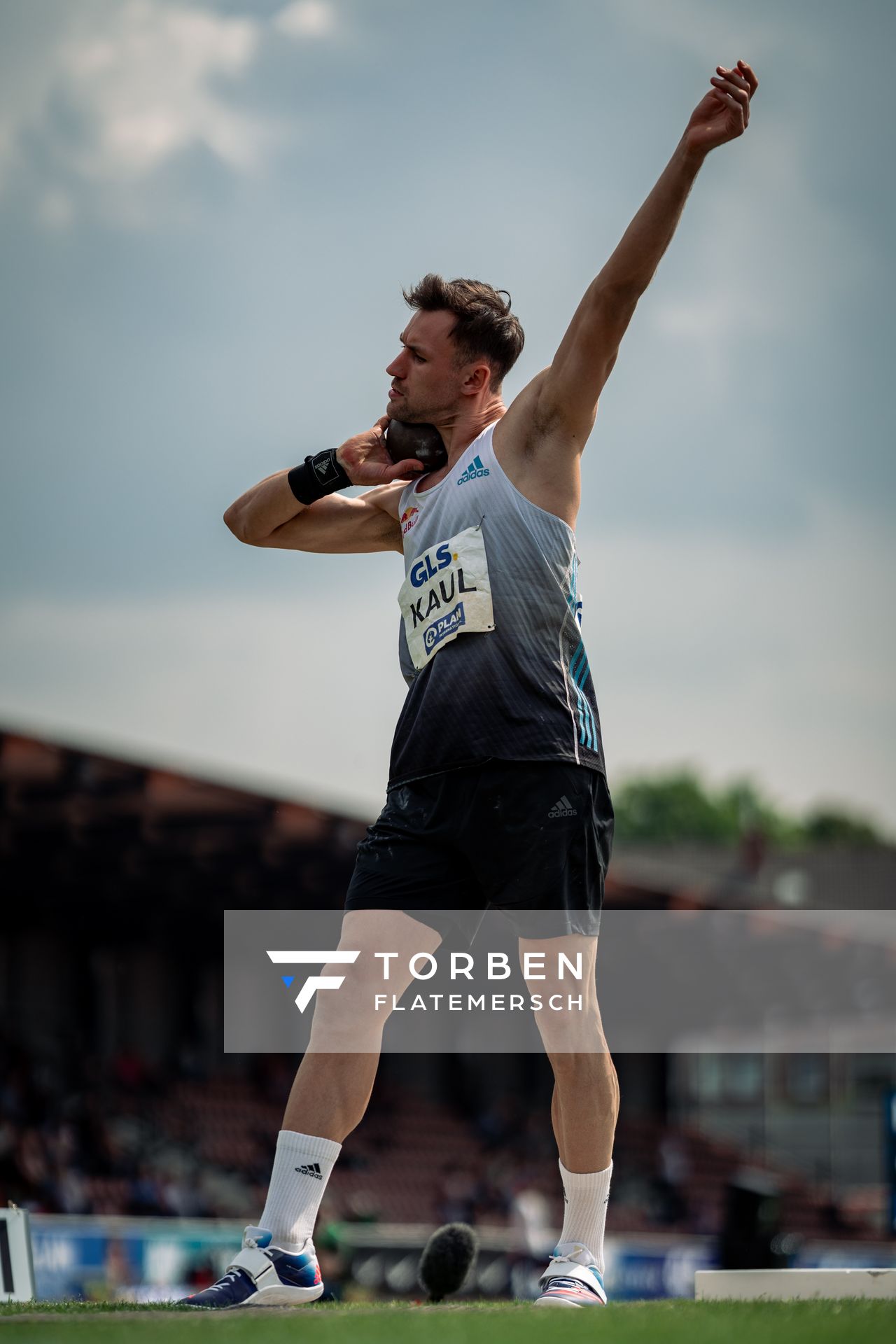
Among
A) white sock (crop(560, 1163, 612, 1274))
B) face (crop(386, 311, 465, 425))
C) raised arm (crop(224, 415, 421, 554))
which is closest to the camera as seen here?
white sock (crop(560, 1163, 612, 1274))

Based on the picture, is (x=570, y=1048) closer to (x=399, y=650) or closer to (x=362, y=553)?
(x=399, y=650)

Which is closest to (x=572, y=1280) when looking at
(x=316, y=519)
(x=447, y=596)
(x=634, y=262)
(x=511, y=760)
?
(x=511, y=760)

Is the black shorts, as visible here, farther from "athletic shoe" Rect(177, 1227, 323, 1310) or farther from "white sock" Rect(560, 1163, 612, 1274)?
"athletic shoe" Rect(177, 1227, 323, 1310)

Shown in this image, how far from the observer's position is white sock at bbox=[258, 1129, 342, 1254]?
4.17 meters

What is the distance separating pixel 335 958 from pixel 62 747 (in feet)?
50.9

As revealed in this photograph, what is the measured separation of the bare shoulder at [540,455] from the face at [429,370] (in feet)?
1.01

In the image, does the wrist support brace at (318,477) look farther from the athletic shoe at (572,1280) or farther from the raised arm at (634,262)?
the athletic shoe at (572,1280)

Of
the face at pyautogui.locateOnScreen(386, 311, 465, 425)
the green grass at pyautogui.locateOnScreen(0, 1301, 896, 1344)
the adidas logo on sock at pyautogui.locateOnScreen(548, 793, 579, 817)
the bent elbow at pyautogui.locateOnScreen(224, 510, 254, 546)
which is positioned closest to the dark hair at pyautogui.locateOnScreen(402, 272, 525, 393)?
the face at pyautogui.locateOnScreen(386, 311, 465, 425)

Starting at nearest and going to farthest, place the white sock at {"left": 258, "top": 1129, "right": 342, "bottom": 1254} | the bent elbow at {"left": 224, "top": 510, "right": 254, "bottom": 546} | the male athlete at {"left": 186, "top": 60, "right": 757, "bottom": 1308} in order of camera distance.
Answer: the white sock at {"left": 258, "top": 1129, "right": 342, "bottom": 1254}, the male athlete at {"left": 186, "top": 60, "right": 757, "bottom": 1308}, the bent elbow at {"left": 224, "top": 510, "right": 254, "bottom": 546}

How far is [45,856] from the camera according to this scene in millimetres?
23219

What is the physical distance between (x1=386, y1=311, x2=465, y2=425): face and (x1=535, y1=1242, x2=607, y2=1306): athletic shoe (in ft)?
7.94

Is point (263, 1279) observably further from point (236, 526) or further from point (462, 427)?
point (462, 427)

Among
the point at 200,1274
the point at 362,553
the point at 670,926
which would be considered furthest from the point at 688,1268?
the point at 362,553

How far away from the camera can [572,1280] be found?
175 inches
